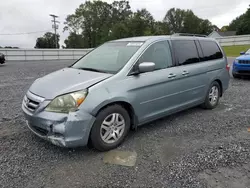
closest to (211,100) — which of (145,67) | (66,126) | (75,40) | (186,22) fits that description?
(145,67)

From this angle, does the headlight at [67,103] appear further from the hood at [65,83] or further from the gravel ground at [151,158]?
the gravel ground at [151,158]

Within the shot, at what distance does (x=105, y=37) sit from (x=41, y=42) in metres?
30.7

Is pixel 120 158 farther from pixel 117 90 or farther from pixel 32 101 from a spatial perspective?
pixel 32 101

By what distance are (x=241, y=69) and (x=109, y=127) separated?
7626 mm

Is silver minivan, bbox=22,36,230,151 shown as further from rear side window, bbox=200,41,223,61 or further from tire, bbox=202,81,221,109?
tire, bbox=202,81,221,109

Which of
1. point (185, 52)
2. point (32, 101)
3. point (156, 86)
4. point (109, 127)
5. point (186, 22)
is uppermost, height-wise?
point (186, 22)

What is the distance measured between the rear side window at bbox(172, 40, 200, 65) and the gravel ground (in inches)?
47.8

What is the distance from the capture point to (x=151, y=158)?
9.98 feet

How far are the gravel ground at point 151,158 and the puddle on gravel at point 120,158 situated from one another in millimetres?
70

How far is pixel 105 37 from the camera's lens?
160ft

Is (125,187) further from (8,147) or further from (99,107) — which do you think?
(8,147)

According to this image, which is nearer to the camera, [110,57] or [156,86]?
[156,86]

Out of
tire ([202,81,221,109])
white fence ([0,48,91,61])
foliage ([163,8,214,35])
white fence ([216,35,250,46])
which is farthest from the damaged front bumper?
foliage ([163,8,214,35])

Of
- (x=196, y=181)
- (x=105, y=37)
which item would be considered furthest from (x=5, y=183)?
(x=105, y=37)
